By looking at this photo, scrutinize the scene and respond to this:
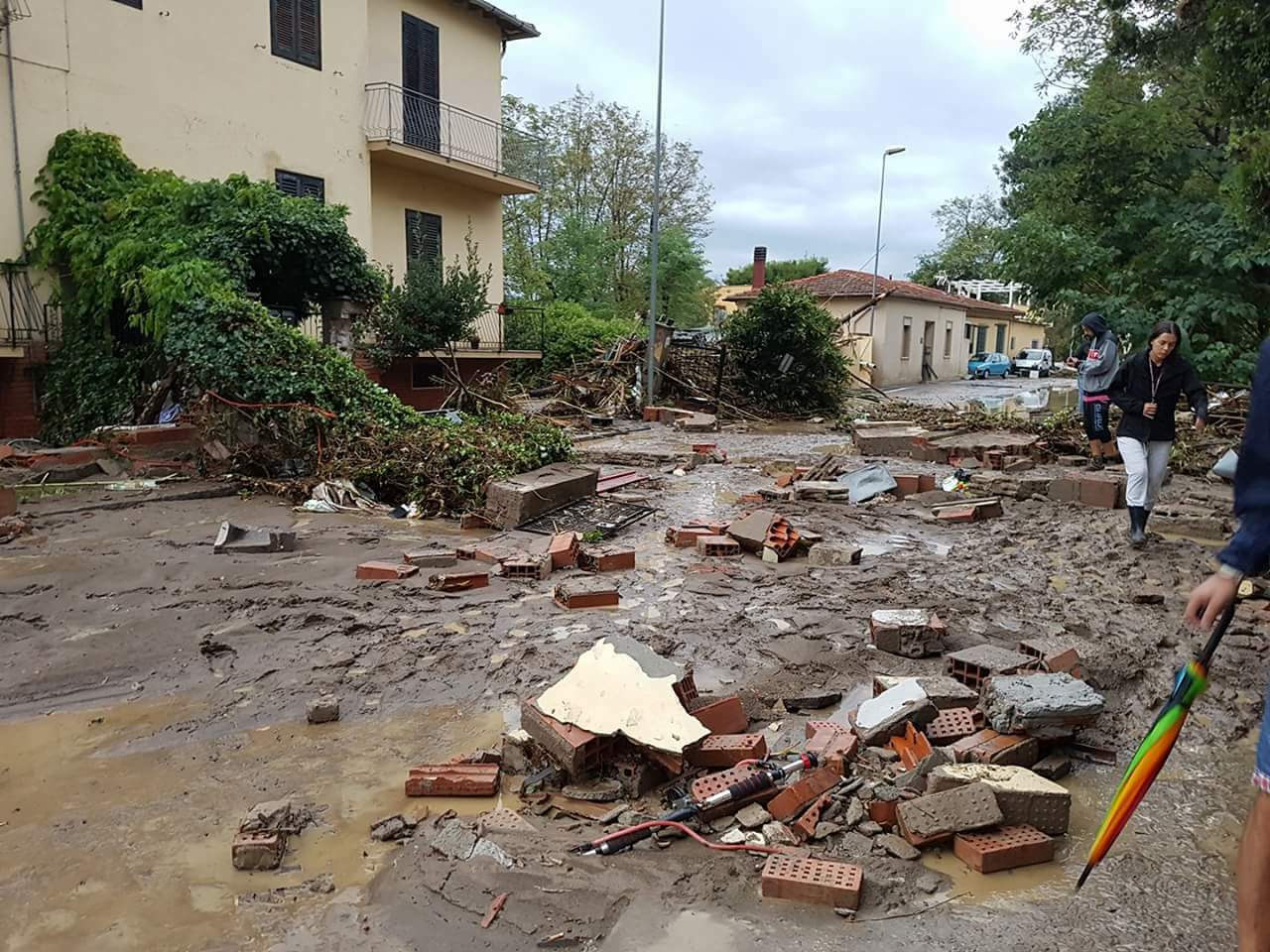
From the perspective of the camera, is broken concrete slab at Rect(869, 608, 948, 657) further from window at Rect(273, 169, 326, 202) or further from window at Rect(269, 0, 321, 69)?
window at Rect(269, 0, 321, 69)

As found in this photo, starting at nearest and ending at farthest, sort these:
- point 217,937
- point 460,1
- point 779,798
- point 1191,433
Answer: point 217,937 < point 779,798 < point 1191,433 < point 460,1

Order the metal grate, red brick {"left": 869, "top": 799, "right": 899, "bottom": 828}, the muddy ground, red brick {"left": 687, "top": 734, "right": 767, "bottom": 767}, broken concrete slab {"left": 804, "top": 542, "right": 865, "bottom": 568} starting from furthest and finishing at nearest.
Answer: the metal grate → broken concrete slab {"left": 804, "top": 542, "right": 865, "bottom": 568} → red brick {"left": 687, "top": 734, "right": 767, "bottom": 767} → red brick {"left": 869, "top": 799, "right": 899, "bottom": 828} → the muddy ground

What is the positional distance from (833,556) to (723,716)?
11.4ft

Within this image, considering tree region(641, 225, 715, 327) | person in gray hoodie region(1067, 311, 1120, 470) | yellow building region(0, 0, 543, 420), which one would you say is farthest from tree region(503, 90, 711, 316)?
person in gray hoodie region(1067, 311, 1120, 470)

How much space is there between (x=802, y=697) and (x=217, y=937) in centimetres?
282

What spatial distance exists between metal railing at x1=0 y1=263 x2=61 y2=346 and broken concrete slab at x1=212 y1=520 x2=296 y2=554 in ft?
24.8

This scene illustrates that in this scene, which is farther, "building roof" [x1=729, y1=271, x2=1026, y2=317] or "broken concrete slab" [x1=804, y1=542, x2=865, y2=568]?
"building roof" [x1=729, y1=271, x2=1026, y2=317]

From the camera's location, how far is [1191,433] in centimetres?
1298

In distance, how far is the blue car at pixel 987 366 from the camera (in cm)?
4666

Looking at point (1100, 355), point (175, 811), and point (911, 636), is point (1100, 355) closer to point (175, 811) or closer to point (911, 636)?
point (911, 636)

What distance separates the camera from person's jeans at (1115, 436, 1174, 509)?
7246 millimetres

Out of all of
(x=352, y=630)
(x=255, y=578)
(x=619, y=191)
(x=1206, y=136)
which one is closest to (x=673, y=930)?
(x=352, y=630)

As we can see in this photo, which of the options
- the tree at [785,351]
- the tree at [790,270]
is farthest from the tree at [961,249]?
the tree at [785,351]

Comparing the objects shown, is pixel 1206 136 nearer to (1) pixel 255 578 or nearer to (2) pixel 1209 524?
(2) pixel 1209 524
